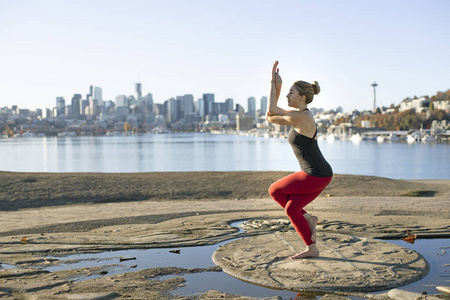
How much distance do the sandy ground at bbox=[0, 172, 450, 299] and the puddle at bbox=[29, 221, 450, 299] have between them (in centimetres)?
19

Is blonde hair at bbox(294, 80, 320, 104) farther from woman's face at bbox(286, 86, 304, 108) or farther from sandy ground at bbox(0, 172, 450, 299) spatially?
sandy ground at bbox(0, 172, 450, 299)

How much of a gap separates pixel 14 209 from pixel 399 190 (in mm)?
10531

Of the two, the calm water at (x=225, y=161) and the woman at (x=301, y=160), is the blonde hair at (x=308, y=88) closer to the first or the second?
the woman at (x=301, y=160)

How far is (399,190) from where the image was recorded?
14.9 meters

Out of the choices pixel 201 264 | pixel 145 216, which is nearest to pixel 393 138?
pixel 145 216

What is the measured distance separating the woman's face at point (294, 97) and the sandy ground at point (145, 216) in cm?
201

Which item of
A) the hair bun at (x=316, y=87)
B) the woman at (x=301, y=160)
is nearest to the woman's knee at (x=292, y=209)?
the woman at (x=301, y=160)

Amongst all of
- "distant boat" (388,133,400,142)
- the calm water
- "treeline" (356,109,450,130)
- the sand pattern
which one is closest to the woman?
the sand pattern

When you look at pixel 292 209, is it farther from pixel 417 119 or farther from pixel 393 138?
pixel 417 119

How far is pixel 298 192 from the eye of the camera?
18.0 ft

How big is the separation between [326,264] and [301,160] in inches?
45.0

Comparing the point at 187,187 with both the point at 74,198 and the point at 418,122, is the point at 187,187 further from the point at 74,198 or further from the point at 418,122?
the point at 418,122

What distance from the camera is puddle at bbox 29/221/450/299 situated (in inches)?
183

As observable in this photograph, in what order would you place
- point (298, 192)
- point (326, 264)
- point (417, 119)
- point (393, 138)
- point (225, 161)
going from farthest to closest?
point (417, 119) → point (393, 138) → point (225, 161) → point (298, 192) → point (326, 264)
